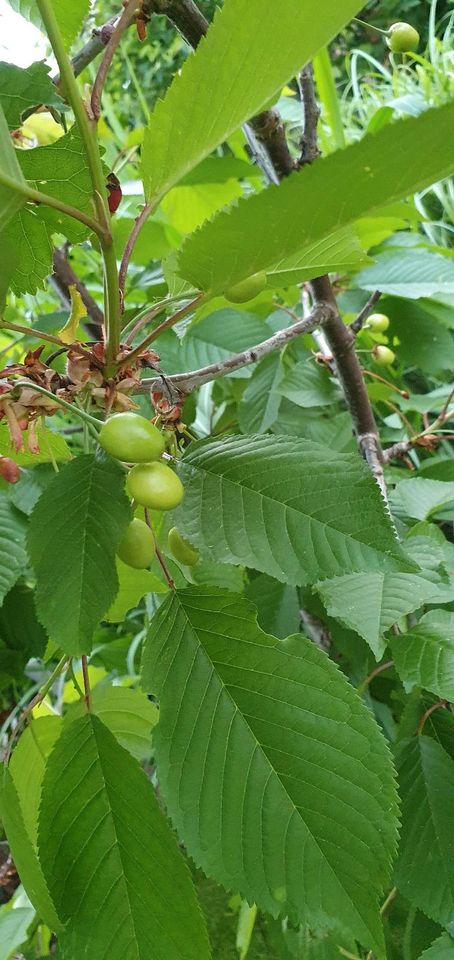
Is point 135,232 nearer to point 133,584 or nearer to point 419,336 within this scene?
point 133,584

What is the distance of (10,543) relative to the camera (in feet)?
1.83

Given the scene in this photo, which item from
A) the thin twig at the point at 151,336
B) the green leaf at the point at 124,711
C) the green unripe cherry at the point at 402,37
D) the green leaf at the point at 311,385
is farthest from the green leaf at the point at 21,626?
the green unripe cherry at the point at 402,37

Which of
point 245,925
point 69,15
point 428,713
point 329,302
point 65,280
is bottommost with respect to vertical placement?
point 245,925

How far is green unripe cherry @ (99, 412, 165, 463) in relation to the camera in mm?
296

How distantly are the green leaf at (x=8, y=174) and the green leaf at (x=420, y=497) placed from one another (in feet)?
1.48

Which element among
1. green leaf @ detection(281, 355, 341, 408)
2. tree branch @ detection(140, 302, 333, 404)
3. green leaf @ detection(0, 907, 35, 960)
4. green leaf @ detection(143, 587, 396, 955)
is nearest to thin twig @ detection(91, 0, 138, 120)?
tree branch @ detection(140, 302, 333, 404)

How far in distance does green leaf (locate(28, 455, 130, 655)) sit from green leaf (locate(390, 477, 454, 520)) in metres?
0.37

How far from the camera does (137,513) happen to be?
0.43m

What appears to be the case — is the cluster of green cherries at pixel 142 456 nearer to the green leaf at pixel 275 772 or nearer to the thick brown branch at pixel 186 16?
the green leaf at pixel 275 772

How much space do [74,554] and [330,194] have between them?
0.65 feet

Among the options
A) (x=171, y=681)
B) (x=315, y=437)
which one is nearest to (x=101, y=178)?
(x=171, y=681)

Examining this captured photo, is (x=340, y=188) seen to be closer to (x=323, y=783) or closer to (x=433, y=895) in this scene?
(x=323, y=783)

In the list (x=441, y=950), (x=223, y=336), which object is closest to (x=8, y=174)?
(x=441, y=950)

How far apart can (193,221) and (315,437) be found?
345 mm
